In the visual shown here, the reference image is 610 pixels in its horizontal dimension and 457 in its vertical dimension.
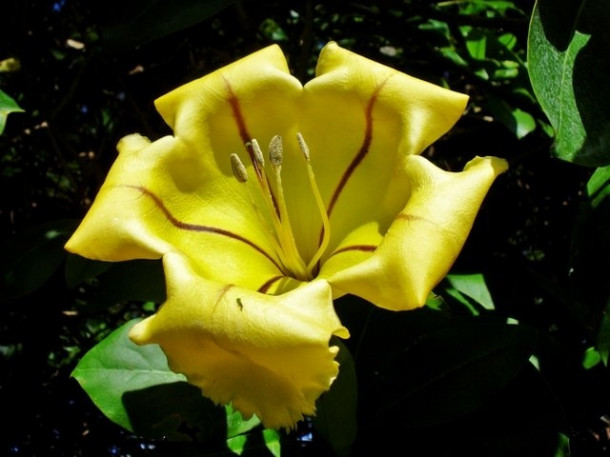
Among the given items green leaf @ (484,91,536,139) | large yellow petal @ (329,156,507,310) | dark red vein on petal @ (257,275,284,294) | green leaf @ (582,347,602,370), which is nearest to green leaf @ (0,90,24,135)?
dark red vein on petal @ (257,275,284,294)

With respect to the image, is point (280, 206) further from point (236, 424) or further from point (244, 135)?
point (236, 424)

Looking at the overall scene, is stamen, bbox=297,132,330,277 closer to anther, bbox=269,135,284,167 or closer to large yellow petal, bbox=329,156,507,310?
anther, bbox=269,135,284,167

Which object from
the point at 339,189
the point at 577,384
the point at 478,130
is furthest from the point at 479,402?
the point at 478,130

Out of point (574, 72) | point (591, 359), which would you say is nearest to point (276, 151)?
point (574, 72)

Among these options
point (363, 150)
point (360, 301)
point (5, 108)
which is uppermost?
point (5, 108)

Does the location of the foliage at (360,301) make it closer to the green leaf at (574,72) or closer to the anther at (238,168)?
the green leaf at (574,72)

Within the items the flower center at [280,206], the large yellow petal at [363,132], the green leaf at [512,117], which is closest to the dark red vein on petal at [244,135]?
the flower center at [280,206]
